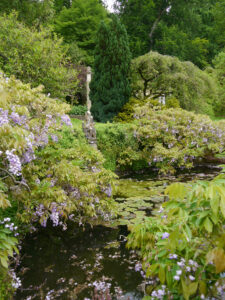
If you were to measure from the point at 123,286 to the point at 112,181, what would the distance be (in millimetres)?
1986

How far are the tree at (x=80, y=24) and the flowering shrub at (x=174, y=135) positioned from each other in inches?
642

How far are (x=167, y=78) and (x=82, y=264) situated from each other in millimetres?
12751

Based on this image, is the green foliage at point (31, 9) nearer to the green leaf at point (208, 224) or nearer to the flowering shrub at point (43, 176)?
the flowering shrub at point (43, 176)

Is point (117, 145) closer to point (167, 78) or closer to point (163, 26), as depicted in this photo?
point (167, 78)

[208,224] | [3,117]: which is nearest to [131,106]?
[3,117]

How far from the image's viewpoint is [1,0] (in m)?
19.0

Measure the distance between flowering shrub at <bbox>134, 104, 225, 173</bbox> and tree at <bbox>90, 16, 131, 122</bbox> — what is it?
3665 mm

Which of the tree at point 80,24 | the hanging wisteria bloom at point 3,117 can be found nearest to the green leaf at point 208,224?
the hanging wisteria bloom at point 3,117

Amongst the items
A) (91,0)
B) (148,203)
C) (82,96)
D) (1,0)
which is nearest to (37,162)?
(148,203)

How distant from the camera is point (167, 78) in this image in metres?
14.7

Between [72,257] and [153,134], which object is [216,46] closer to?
[153,134]

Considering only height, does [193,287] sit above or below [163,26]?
below

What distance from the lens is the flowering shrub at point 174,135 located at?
9.66 m

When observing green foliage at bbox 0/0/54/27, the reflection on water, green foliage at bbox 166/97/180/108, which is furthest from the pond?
green foliage at bbox 0/0/54/27
